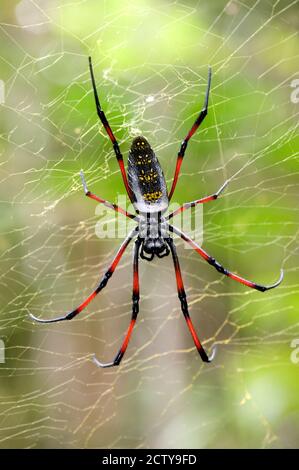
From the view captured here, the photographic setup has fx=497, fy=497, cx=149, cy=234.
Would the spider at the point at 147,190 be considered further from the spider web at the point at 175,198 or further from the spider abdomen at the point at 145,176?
the spider web at the point at 175,198

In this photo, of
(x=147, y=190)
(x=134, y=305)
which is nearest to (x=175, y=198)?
(x=134, y=305)

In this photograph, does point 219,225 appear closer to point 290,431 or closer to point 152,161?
point 152,161

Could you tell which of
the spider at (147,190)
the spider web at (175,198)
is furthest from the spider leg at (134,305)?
the spider web at (175,198)

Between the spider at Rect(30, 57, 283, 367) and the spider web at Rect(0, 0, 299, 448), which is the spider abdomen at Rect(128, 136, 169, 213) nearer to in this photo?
the spider at Rect(30, 57, 283, 367)

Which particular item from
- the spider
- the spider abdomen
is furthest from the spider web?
the spider abdomen

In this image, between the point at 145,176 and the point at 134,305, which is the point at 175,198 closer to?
the point at 134,305
